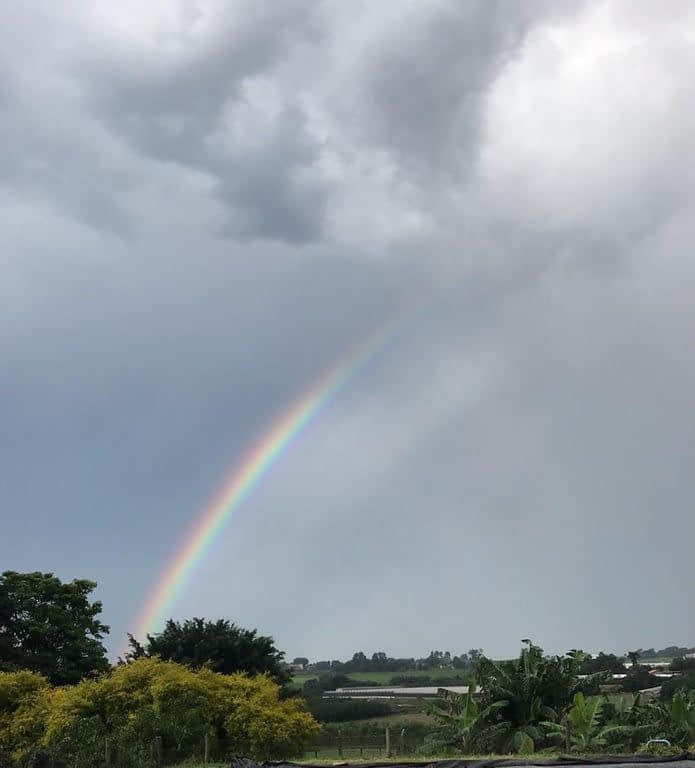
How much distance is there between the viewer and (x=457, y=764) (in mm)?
19406

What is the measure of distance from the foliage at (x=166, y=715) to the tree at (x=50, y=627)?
17.7 metres

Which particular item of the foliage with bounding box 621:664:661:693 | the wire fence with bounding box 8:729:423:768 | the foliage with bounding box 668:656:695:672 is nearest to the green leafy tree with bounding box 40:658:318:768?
the wire fence with bounding box 8:729:423:768

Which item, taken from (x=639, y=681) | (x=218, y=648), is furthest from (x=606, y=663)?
(x=218, y=648)

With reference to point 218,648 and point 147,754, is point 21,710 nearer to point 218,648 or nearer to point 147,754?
point 147,754

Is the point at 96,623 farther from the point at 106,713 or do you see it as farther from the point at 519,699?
the point at 519,699

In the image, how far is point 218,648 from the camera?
55906mm

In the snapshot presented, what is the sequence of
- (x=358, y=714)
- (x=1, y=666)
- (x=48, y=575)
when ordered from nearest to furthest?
(x=1, y=666), (x=48, y=575), (x=358, y=714)

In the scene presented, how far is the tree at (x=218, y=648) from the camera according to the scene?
2196 inches

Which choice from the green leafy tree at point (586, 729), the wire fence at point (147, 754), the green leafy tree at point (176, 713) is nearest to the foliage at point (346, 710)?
the wire fence at point (147, 754)

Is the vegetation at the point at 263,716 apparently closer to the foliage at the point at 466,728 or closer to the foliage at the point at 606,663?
the foliage at the point at 466,728

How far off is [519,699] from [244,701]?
Result: 376 inches

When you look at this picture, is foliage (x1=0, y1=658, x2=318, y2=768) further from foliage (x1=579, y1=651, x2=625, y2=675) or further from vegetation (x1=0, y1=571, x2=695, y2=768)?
foliage (x1=579, y1=651, x2=625, y2=675)

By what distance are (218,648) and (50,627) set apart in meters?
11.6

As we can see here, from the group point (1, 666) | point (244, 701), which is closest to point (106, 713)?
point (244, 701)
